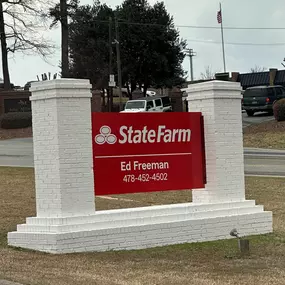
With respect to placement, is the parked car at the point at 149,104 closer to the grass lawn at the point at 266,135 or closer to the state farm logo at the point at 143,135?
the grass lawn at the point at 266,135

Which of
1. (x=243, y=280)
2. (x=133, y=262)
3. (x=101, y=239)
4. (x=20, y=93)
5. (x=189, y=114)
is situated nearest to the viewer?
(x=243, y=280)

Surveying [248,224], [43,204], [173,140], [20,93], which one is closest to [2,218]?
[43,204]

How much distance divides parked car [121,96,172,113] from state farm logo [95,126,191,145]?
32921mm

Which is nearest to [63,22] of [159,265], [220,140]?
[220,140]

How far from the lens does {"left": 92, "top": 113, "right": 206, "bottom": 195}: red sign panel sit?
31.3 feet

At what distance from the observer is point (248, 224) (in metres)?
10.5

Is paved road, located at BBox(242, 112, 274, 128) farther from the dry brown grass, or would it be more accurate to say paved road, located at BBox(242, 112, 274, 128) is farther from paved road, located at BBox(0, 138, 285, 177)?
the dry brown grass

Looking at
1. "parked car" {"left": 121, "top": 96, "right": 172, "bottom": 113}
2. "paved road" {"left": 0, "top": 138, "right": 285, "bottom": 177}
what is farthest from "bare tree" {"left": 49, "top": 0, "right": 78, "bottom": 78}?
"paved road" {"left": 0, "top": 138, "right": 285, "bottom": 177}

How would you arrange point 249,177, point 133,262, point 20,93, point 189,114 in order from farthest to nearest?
point 20,93, point 249,177, point 189,114, point 133,262

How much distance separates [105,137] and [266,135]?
23.7 meters

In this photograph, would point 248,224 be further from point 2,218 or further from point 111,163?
point 2,218

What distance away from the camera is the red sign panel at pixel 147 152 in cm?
954

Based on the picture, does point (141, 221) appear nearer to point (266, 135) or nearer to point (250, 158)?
point (250, 158)

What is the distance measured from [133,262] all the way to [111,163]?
186 cm
